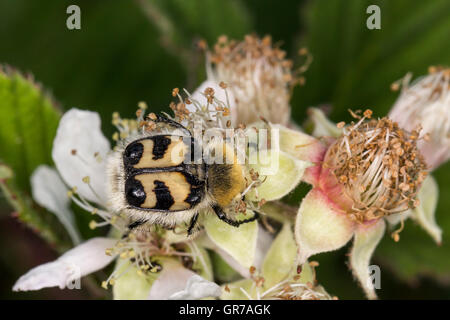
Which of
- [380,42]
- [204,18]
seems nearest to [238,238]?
[204,18]

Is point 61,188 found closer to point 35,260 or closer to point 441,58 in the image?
Answer: point 35,260

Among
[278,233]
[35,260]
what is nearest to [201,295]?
[278,233]

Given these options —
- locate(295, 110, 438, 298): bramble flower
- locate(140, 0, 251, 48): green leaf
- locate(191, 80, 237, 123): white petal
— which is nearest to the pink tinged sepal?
locate(295, 110, 438, 298): bramble flower

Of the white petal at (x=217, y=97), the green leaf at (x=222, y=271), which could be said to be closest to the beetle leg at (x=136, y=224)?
the green leaf at (x=222, y=271)

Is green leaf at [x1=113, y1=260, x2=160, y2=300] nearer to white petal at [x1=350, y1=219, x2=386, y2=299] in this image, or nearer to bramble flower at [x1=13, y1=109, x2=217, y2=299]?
bramble flower at [x1=13, y1=109, x2=217, y2=299]

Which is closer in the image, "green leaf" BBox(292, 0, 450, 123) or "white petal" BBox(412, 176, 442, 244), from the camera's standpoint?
"white petal" BBox(412, 176, 442, 244)
